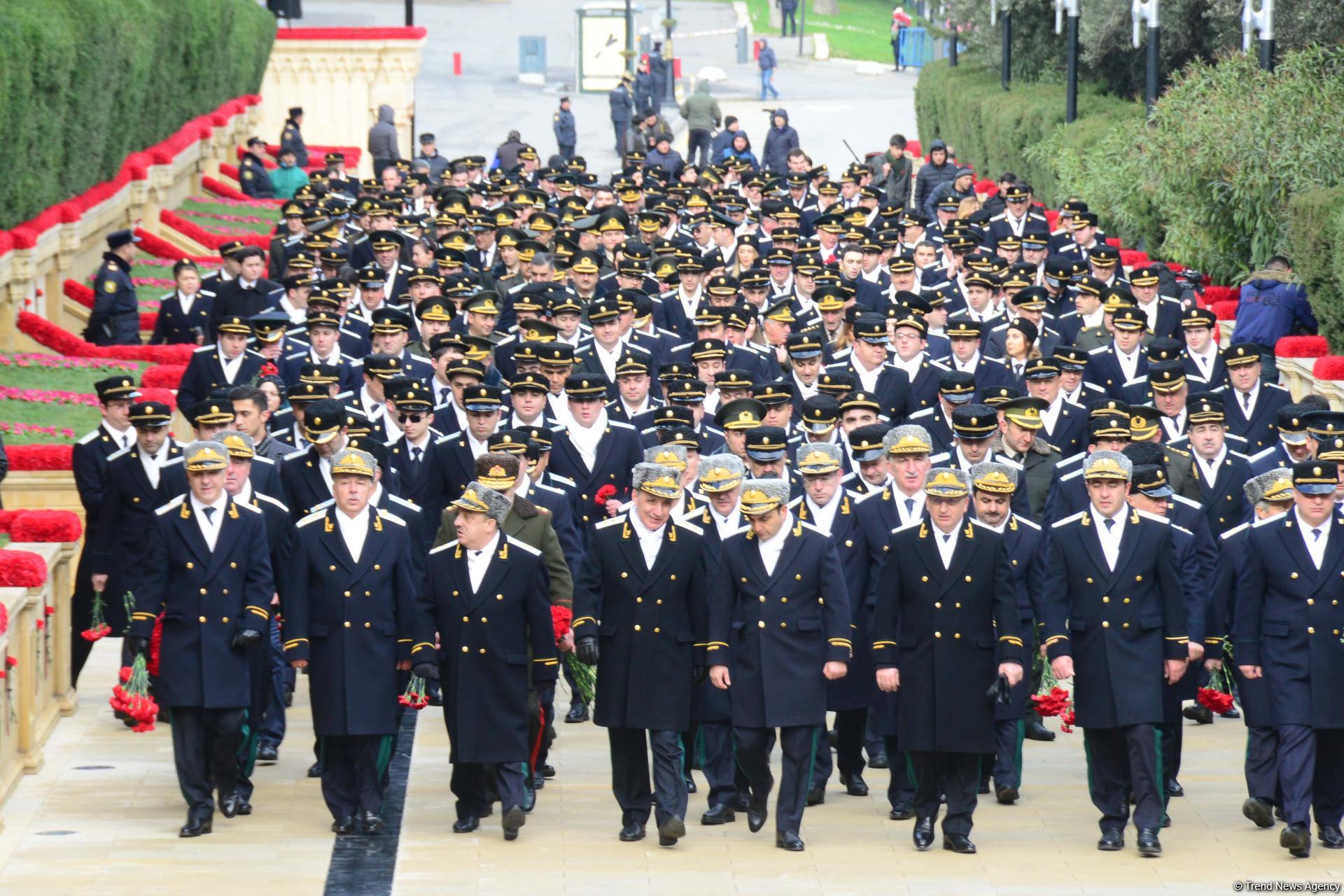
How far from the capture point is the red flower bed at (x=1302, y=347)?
67.8 feet

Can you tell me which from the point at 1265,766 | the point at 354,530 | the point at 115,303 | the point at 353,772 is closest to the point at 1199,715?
the point at 1265,766

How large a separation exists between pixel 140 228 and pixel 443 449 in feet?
55.3

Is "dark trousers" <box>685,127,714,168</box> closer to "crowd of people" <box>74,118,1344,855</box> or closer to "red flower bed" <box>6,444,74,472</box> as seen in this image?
"red flower bed" <box>6,444,74,472</box>

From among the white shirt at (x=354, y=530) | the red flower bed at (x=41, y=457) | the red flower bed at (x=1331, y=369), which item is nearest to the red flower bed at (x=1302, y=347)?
the red flower bed at (x=1331, y=369)

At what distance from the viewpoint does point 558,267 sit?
21266 mm

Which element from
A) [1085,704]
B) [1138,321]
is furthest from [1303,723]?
[1138,321]

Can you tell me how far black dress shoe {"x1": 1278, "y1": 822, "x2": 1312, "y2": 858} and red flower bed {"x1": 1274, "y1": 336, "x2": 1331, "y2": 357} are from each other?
1006 centimetres

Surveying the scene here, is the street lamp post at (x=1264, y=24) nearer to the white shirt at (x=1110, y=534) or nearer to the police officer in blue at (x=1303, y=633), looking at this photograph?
the police officer in blue at (x=1303, y=633)

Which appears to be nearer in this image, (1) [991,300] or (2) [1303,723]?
(2) [1303,723]

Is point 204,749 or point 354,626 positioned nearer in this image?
point 354,626

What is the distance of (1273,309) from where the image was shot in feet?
70.3

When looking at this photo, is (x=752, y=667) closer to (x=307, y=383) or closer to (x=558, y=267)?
(x=307, y=383)

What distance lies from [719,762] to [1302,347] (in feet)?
33.9

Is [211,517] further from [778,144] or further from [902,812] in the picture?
[778,144]
